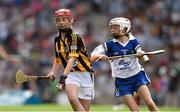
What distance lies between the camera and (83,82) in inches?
510

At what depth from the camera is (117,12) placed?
26750 millimetres

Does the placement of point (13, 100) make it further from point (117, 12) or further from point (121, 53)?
point (121, 53)

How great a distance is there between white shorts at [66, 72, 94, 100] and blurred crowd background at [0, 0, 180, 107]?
35.3ft

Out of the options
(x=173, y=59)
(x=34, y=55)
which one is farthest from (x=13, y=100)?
(x=173, y=59)

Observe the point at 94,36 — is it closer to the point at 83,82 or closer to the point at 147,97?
the point at 83,82

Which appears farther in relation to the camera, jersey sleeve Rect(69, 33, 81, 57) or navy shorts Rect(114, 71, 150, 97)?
navy shorts Rect(114, 71, 150, 97)

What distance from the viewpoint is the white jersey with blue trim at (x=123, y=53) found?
42.5 feet

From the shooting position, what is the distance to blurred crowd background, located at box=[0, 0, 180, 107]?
79.6ft

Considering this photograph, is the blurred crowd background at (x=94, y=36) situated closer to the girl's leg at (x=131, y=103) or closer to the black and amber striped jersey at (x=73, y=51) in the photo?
the black and amber striped jersey at (x=73, y=51)

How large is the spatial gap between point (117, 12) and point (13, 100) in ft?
16.8

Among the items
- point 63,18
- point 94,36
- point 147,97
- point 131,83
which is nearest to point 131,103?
point 147,97

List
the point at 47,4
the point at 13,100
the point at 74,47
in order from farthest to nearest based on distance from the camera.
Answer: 1. the point at 47,4
2. the point at 13,100
3. the point at 74,47

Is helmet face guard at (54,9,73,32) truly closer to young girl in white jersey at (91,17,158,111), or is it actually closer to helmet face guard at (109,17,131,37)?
young girl in white jersey at (91,17,158,111)

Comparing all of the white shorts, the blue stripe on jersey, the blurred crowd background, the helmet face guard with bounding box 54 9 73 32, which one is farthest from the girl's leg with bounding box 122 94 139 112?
the blurred crowd background
